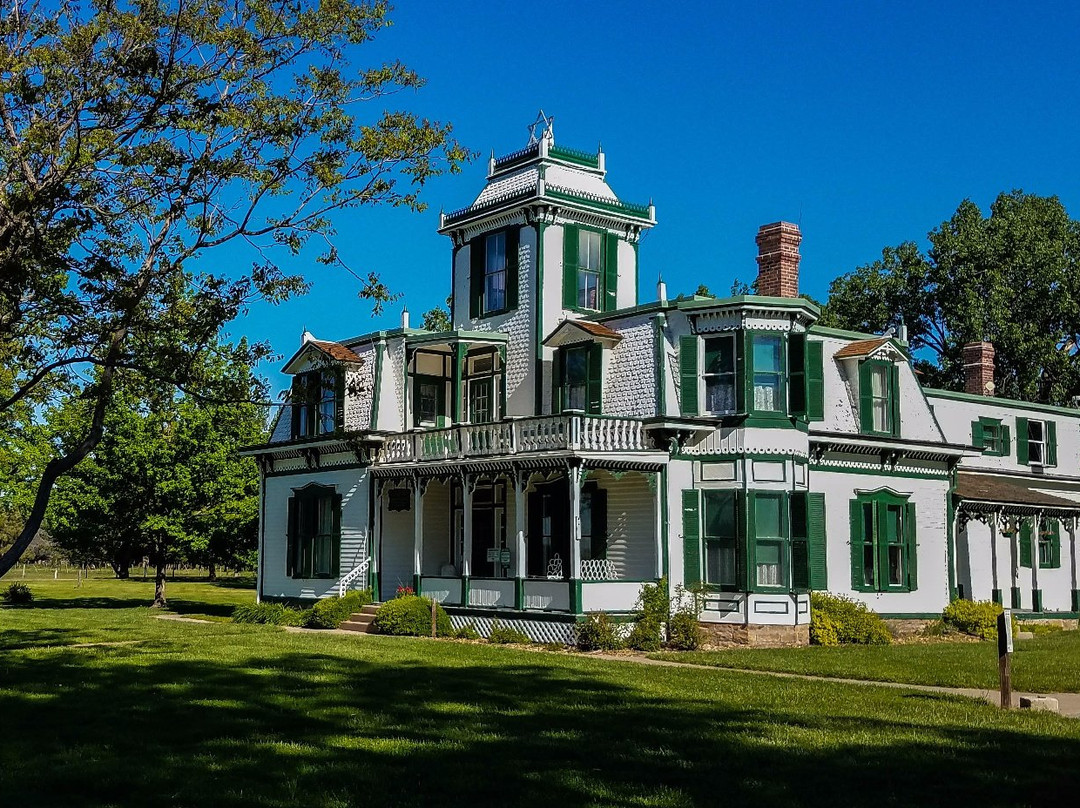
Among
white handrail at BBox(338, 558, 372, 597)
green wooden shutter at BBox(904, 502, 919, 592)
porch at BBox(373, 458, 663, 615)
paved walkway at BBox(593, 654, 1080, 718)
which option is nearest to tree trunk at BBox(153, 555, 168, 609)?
white handrail at BBox(338, 558, 372, 597)

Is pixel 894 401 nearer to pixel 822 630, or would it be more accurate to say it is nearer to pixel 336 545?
pixel 822 630

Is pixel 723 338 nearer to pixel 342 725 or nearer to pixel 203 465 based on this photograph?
pixel 342 725

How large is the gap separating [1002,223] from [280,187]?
146ft

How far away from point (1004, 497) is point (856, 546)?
251 inches

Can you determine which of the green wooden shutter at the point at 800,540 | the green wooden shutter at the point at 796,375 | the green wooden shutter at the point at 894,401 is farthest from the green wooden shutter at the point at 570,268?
the green wooden shutter at the point at 894,401

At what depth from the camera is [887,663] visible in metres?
21.6

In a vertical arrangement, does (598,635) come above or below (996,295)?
below

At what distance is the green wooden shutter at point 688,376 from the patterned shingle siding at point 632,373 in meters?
0.63

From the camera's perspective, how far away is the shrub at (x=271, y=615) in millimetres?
30547

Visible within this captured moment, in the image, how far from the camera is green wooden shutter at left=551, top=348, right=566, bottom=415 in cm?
2928

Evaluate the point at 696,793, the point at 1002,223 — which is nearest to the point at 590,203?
the point at 696,793

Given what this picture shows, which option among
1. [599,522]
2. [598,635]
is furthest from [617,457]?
[598,635]

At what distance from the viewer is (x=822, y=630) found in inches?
1047

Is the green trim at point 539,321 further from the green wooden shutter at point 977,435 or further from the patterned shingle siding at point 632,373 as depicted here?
the green wooden shutter at point 977,435
